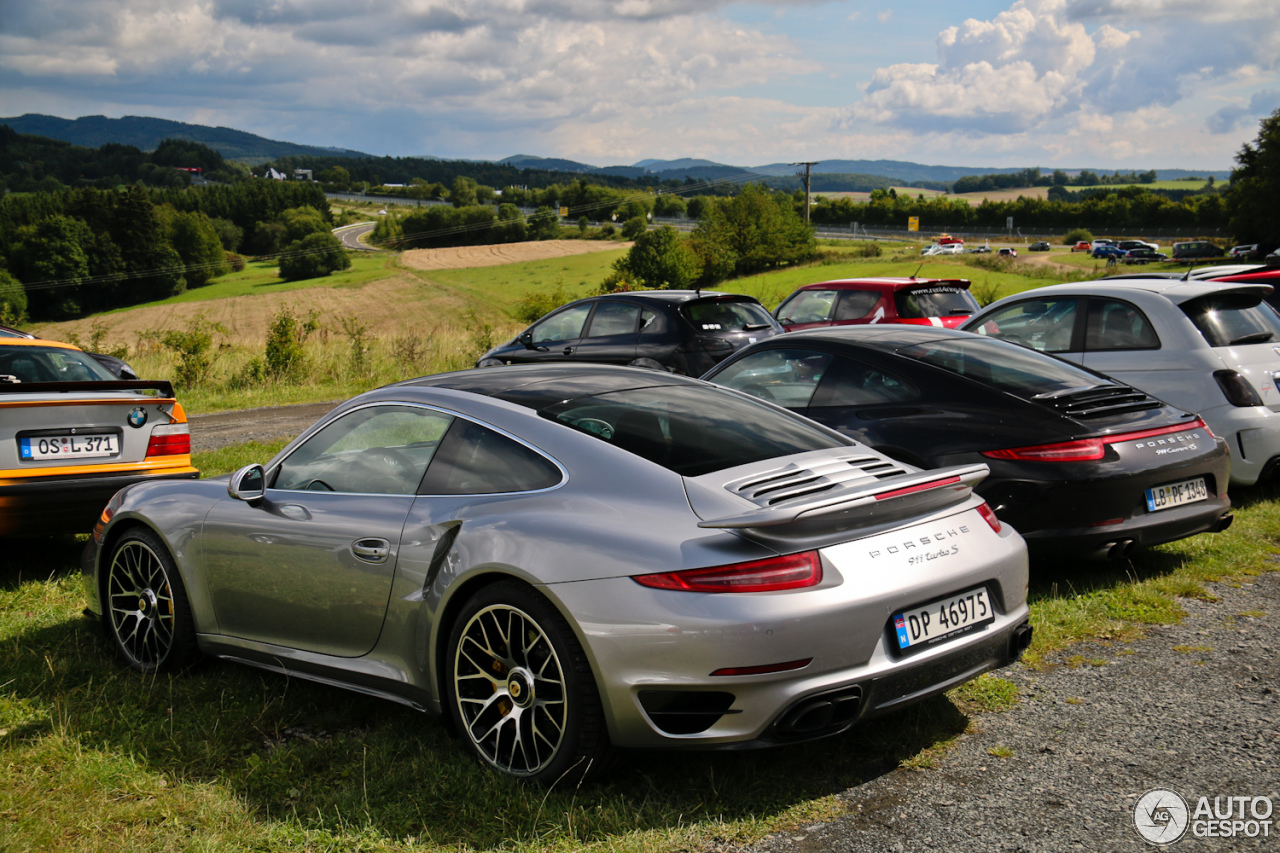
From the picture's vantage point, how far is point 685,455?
331cm

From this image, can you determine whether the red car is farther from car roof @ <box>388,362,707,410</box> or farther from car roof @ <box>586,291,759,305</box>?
car roof @ <box>388,362,707,410</box>

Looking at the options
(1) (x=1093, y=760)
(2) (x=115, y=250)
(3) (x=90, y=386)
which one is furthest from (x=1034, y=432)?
(2) (x=115, y=250)

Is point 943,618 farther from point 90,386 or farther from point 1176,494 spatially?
point 90,386

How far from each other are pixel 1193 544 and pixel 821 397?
2.70 meters

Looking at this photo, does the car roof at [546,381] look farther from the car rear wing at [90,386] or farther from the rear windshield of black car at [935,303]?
the rear windshield of black car at [935,303]

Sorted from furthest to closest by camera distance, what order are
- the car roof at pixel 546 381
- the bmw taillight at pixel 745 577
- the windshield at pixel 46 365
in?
the windshield at pixel 46 365 < the car roof at pixel 546 381 < the bmw taillight at pixel 745 577

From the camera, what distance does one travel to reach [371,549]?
11.7 feet

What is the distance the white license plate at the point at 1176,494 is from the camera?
5008 millimetres

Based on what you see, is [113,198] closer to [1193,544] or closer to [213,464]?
[213,464]

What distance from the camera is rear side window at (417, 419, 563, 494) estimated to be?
3.33m

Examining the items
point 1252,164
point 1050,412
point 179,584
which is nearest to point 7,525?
point 179,584

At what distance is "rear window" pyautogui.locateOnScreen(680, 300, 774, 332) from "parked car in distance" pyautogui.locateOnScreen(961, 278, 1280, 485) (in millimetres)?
4662

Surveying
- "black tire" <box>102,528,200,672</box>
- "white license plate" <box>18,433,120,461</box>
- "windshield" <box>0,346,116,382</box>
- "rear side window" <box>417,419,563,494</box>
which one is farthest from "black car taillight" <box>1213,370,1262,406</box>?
"windshield" <box>0,346,116,382</box>

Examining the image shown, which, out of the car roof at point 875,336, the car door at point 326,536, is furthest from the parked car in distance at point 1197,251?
the car door at point 326,536
